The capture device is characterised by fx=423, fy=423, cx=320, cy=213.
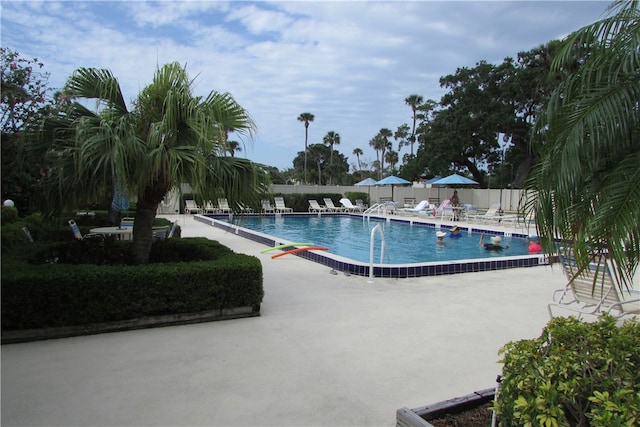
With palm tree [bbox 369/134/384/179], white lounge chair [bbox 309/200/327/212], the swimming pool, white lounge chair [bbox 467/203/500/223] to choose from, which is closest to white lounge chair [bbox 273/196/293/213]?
the swimming pool

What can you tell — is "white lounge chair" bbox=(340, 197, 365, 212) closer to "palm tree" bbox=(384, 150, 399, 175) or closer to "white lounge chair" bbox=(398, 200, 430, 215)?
"white lounge chair" bbox=(398, 200, 430, 215)

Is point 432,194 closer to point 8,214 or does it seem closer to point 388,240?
point 388,240

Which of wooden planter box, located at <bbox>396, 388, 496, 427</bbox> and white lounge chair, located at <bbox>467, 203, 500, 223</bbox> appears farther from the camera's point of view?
white lounge chair, located at <bbox>467, 203, 500, 223</bbox>

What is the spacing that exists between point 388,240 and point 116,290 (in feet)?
35.7

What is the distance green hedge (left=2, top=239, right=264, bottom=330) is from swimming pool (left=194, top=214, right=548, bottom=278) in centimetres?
126

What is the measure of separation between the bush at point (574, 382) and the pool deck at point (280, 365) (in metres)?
1.02

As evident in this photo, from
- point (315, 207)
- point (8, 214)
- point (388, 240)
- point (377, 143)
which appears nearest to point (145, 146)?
point (8, 214)

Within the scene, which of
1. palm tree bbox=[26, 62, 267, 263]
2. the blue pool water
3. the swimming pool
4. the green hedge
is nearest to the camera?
the green hedge

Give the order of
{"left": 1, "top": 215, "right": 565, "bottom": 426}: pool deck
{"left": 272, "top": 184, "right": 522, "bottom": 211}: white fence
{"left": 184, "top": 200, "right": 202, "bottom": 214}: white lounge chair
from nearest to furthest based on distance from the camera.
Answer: {"left": 1, "top": 215, "right": 565, "bottom": 426}: pool deck → {"left": 184, "top": 200, "right": 202, "bottom": 214}: white lounge chair → {"left": 272, "top": 184, "right": 522, "bottom": 211}: white fence

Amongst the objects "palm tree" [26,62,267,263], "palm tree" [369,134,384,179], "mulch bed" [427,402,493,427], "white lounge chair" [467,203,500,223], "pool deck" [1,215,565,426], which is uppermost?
"palm tree" [369,134,384,179]

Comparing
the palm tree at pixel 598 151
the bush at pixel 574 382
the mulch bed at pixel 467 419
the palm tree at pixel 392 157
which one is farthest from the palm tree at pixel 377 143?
the bush at pixel 574 382

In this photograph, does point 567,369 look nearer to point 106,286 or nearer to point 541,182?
point 541,182

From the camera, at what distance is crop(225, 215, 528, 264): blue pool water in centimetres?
1138

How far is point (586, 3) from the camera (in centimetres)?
316
